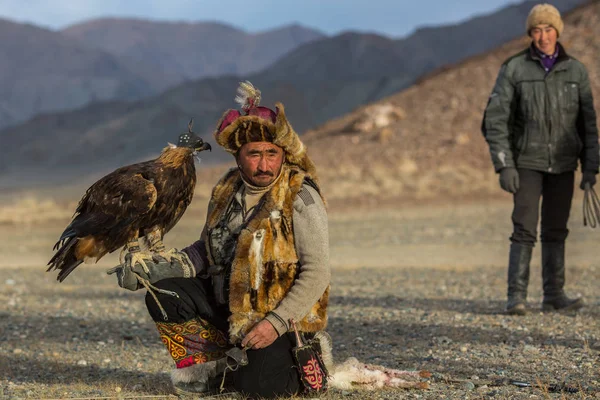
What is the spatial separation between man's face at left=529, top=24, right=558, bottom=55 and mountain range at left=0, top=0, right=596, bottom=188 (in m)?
22.2

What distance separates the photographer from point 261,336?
488 cm

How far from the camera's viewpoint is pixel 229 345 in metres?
5.21

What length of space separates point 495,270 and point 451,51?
81.5 metres

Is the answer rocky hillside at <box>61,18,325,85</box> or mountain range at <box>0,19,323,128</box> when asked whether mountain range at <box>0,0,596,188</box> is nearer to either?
mountain range at <box>0,19,323,128</box>

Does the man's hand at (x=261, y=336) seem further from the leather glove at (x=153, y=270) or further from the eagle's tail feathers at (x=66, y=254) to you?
the eagle's tail feathers at (x=66, y=254)

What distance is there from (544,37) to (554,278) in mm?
1962

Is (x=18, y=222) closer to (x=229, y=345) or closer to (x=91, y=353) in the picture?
(x=91, y=353)

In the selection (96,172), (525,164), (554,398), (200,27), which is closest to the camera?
(554,398)

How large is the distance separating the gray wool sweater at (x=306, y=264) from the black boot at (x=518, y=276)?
3.16 metres

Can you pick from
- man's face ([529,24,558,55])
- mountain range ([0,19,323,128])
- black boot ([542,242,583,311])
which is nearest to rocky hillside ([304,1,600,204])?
black boot ([542,242,583,311])

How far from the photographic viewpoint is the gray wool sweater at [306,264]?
16.1 ft

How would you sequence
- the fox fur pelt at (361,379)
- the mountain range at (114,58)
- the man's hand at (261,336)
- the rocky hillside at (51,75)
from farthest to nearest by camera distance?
1. the mountain range at (114,58)
2. the rocky hillside at (51,75)
3. the fox fur pelt at (361,379)
4. the man's hand at (261,336)

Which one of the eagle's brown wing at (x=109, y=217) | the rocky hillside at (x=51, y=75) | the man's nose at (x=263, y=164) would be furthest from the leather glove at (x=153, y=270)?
the rocky hillside at (x=51, y=75)

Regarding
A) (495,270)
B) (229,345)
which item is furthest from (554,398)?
(495,270)
